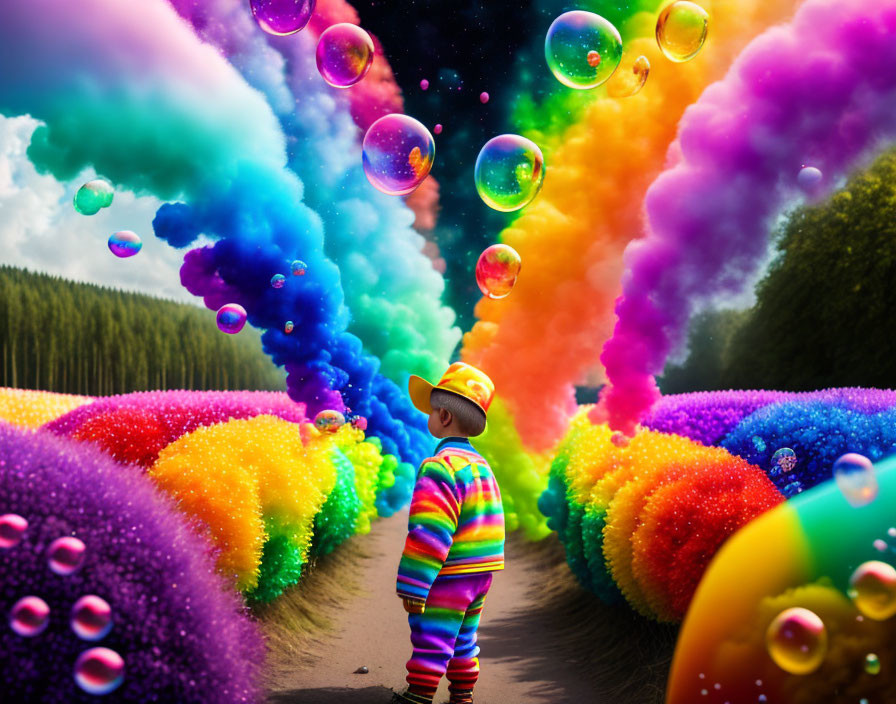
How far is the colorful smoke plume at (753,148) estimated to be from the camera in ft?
18.0

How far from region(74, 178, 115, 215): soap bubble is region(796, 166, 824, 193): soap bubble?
591cm

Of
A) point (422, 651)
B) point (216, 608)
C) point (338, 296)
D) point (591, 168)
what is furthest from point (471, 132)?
point (216, 608)

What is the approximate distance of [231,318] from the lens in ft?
23.2

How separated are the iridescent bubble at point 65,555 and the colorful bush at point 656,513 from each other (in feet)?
11.4

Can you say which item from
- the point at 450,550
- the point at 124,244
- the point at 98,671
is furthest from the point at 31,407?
the point at 98,671

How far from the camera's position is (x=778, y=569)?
8.30 ft

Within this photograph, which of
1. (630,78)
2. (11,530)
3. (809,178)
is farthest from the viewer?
(630,78)

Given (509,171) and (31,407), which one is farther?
(31,407)

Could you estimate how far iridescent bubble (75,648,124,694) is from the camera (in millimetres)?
2332

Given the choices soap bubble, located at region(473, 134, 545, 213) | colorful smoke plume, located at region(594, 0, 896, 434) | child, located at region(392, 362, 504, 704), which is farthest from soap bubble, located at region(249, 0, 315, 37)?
child, located at region(392, 362, 504, 704)

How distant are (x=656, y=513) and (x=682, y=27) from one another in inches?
160

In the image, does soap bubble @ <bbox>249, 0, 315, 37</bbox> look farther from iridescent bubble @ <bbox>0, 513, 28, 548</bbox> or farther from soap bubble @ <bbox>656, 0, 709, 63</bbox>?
iridescent bubble @ <bbox>0, 513, 28, 548</bbox>

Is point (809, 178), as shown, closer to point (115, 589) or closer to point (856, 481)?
point (856, 481)

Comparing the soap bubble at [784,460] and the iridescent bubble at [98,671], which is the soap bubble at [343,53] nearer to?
the soap bubble at [784,460]
